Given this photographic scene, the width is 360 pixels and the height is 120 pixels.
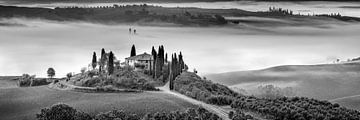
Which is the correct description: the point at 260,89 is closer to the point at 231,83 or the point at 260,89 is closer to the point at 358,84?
the point at 231,83

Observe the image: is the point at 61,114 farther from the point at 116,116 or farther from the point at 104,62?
the point at 104,62

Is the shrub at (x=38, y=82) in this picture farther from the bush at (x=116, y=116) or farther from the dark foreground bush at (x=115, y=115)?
the bush at (x=116, y=116)

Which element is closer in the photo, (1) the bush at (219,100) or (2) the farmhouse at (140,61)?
(1) the bush at (219,100)

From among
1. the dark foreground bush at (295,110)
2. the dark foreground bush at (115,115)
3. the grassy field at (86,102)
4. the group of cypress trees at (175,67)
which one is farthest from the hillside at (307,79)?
the dark foreground bush at (115,115)

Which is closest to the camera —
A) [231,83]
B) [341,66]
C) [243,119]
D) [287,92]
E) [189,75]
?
[243,119]

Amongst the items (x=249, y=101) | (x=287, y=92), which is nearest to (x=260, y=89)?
(x=287, y=92)

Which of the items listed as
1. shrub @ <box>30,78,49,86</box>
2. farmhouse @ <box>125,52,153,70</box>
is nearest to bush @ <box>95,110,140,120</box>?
farmhouse @ <box>125,52,153,70</box>

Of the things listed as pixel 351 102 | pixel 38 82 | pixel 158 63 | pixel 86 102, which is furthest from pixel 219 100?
pixel 38 82
